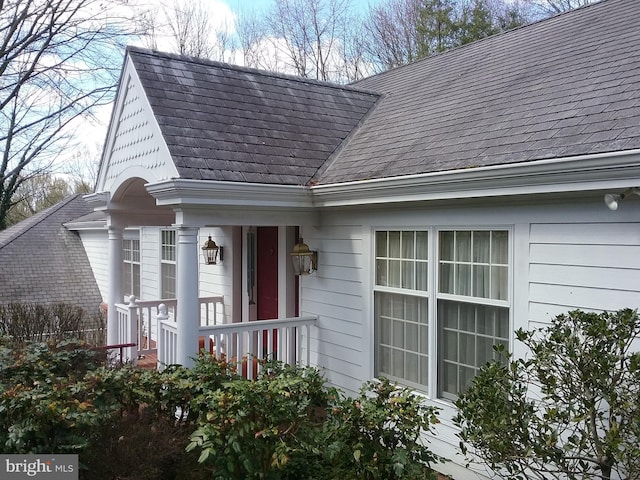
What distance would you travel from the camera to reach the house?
4.16 meters

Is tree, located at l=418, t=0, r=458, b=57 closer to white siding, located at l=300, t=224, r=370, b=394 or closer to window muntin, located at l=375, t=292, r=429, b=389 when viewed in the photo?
white siding, located at l=300, t=224, r=370, b=394

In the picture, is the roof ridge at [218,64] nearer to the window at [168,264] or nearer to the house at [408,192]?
the house at [408,192]

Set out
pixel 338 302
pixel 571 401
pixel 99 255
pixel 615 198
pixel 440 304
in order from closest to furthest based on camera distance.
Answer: pixel 571 401, pixel 615 198, pixel 440 304, pixel 338 302, pixel 99 255

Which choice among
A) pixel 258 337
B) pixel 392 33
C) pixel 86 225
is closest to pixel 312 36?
pixel 392 33

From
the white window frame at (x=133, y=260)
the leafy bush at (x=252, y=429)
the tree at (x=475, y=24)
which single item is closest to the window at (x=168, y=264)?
the white window frame at (x=133, y=260)

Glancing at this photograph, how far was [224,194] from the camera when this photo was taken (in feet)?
18.4

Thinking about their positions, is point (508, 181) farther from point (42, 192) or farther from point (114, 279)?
point (42, 192)

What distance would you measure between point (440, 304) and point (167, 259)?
819 cm

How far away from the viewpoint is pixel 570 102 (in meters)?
4.83

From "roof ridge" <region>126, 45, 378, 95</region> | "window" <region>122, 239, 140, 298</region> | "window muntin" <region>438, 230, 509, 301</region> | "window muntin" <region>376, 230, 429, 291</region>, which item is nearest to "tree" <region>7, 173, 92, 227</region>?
"window" <region>122, 239, 140, 298</region>

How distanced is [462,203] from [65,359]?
11.9 ft

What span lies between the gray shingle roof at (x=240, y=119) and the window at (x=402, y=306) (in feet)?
4.40

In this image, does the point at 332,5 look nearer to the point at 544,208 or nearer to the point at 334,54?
the point at 334,54

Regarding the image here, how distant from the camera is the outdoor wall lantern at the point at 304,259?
656 cm
